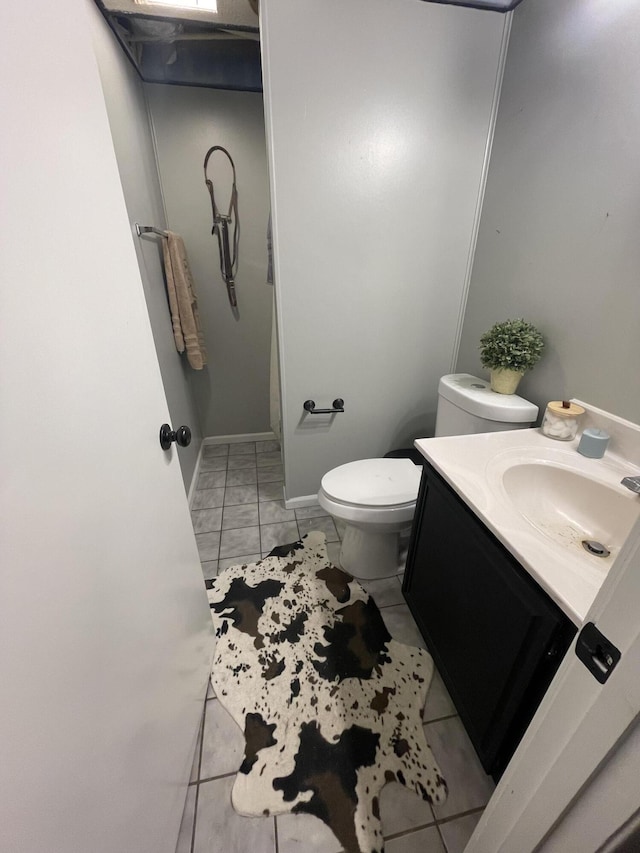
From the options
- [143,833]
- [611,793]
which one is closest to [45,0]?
[611,793]

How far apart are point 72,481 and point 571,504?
120 cm

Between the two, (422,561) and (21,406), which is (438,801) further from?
(21,406)

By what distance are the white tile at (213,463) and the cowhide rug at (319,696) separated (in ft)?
3.27

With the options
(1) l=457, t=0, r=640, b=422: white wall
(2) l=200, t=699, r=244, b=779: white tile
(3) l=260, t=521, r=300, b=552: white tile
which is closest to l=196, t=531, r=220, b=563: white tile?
(3) l=260, t=521, r=300, b=552: white tile

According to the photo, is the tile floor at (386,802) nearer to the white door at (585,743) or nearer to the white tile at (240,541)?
the white tile at (240,541)

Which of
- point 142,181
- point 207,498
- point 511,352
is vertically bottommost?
point 207,498

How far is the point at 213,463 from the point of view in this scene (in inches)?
97.2

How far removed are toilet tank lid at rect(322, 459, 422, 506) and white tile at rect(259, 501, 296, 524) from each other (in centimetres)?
61

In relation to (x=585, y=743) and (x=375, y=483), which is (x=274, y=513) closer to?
(x=375, y=483)

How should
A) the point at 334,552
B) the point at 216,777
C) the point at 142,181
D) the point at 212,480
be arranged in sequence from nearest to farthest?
the point at 216,777 → the point at 142,181 → the point at 334,552 → the point at 212,480

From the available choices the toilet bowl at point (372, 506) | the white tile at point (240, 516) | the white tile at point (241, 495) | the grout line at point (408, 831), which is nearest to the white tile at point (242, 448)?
the white tile at point (241, 495)

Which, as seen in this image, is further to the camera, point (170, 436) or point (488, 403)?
point (488, 403)

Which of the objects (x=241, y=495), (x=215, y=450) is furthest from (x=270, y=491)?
(x=215, y=450)

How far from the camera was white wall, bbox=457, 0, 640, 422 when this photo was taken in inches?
36.4
